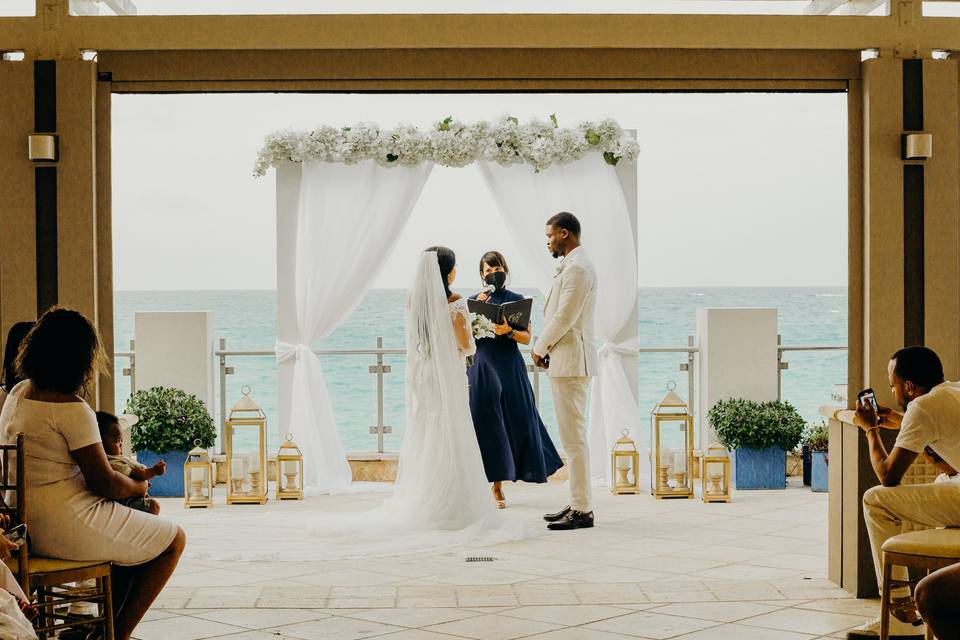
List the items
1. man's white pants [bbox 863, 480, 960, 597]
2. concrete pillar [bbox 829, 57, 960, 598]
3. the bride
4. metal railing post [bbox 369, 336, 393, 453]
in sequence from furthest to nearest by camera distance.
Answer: metal railing post [bbox 369, 336, 393, 453] → the bride → concrete pillar [bbox 829, 57, 960, 598] → man's white pants [bbox 863, 480, 960, 597]

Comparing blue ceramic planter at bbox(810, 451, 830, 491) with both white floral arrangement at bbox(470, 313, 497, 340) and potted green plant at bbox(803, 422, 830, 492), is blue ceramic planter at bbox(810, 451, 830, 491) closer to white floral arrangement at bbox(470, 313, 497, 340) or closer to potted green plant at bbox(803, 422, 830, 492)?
potted green plant at bbox(803, 422, 830, 492)

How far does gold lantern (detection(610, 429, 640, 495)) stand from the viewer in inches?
313

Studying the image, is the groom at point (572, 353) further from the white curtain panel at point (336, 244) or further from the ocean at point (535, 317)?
the ocean at point (535, 317)

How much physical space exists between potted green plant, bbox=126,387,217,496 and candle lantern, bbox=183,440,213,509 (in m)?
0.33

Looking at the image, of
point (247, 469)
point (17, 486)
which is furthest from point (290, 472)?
point (17, 486)

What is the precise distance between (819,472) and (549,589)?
3.36 metres

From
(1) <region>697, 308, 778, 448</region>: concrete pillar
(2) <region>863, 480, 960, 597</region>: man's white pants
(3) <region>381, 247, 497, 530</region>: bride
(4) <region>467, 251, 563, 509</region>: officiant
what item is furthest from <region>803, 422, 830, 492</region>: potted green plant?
(2) <region>863, 480, 960, 597</region>: man's white pants

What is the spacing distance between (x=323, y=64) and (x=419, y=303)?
210cm

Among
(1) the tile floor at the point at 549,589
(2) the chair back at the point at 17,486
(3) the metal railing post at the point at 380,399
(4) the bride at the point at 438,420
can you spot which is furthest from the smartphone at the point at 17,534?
(3) the metal railing post at the point at 380,399

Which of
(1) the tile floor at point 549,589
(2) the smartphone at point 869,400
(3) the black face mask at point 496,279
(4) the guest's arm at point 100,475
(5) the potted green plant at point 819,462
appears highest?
(3) the black face mask at point 496,279

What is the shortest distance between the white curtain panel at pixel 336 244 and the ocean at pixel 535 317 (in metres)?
18.1

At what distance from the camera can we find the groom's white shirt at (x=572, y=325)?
6648 mm

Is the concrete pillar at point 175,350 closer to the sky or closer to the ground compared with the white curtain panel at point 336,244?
closer to the ground

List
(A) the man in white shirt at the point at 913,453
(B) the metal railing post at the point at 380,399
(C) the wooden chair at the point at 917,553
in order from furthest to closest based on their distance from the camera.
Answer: (B) the metal railing post at the point at 380,399
(A) the man in white shirt at the point at 913,453
(C) the wooden chair at the point at 917,553
